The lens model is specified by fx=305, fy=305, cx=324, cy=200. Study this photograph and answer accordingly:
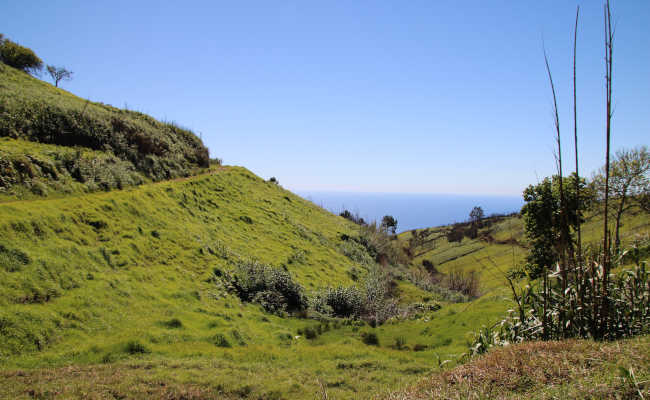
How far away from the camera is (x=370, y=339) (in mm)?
16297

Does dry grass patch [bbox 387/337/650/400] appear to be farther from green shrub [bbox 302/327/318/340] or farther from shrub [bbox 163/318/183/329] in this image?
green shrub [bbox 302/327/318/340]

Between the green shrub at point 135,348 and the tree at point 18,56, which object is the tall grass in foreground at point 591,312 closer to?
the green shrub at point 135,348

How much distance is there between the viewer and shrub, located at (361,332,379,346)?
52.7ft

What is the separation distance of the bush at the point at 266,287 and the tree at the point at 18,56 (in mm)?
33320

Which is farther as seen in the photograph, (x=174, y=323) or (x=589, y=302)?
(x=174, y=323)

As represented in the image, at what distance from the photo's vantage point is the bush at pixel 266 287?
18219 millimetres

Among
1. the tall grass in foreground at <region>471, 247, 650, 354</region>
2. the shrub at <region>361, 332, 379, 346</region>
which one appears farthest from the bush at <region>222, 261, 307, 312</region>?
the tall grass in foreground at <region>471, 247, 650, 354</region>

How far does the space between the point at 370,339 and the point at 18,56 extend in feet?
143

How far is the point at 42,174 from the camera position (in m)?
15.7

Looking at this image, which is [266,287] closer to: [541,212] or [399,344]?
[399,344]

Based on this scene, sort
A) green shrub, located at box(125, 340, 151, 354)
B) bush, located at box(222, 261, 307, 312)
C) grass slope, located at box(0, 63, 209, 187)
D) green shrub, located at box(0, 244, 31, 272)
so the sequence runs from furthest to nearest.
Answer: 1. bush, located at box(222, 261, 307, 312)
2. grass slope, located at box(0, 63, 209, 187)
3. green shrub, located at box(0, 244, 31, 272)
4. green shrub, located at box(125, 340, 151, 354)

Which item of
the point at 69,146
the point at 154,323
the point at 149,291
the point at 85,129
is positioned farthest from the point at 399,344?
the point at 85,129

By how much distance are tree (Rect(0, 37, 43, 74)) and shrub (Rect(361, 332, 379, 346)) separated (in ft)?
138

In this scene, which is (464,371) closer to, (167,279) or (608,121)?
(608,121)
